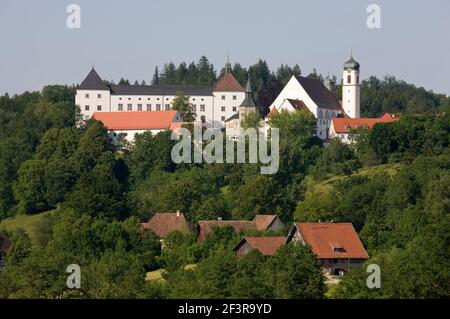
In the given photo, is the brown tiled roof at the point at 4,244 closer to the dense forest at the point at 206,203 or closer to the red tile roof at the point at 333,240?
the dense forest at the point at 206,203

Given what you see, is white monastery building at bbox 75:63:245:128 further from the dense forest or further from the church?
the church

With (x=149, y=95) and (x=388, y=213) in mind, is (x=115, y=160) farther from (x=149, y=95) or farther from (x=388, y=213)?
(x=388, y=213)

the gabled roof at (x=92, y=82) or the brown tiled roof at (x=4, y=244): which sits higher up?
the gabled roof at (x=92, y=82)

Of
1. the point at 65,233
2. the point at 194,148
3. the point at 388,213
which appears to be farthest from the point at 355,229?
the point at 194,148

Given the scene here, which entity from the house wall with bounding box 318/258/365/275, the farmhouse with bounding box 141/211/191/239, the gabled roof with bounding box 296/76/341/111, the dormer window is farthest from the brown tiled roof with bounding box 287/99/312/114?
the house wall with bounding box 318/258/365/275

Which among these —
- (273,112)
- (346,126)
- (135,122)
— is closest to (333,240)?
(273,112)

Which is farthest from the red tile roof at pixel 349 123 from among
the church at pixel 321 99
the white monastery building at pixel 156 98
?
the white monastery building at pixel 156 98
